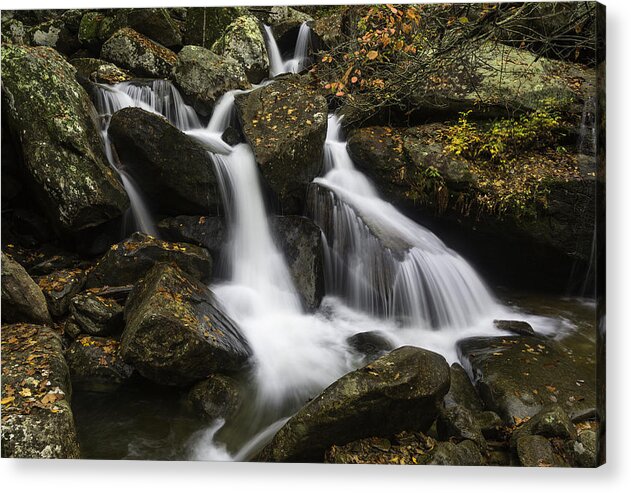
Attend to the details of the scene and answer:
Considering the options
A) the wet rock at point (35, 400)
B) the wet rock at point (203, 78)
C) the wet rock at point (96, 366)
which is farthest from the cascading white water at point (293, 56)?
the wet rock at point (35, 400)

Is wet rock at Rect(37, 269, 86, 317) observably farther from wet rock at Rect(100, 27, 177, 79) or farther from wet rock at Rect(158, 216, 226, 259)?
wet rock at Rect(100, 27, 177, 79)

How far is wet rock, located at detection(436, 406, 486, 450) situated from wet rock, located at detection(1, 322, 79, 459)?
7.02ft

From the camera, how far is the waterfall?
3.39 m

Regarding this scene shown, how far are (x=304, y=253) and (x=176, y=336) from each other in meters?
1.21

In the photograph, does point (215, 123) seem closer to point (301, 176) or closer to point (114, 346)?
point (301, 176)

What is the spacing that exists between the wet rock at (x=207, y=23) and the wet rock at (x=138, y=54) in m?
0.39

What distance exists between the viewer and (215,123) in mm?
4000

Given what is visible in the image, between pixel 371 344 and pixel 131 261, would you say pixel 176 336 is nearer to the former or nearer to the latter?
pixel 131 261

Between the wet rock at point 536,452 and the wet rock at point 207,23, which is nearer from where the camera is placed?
the wet rock at point 536,452

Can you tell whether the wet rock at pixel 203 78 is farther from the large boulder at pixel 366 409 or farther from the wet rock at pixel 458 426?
the wet rock at pixel 458 426

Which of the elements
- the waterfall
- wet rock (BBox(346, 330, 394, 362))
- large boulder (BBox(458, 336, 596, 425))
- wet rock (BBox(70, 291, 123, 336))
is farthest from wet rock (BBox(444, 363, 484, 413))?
wet rock (BBox(70, 291, 123, 336))

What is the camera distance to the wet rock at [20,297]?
9.87ft

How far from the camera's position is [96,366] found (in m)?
3.05

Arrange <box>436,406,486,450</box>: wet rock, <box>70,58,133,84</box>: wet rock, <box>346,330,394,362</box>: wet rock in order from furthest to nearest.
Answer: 1. <box>70,58,133,84</box>: wet rock
2. <box>346,330,394,362</box>: wet rock
3. <box>436,406,486,450</box>: wet rock
